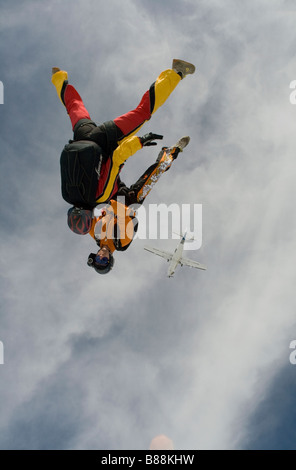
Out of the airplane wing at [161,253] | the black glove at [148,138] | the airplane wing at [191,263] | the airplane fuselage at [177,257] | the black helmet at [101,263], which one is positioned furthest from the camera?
the airplane wing at [161,253]

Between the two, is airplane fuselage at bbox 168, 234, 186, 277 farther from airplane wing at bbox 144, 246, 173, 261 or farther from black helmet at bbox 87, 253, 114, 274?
black helmet at bbox 87, 253, 114, 274

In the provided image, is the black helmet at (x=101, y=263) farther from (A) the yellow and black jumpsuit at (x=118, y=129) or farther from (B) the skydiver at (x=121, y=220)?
(A) the yellow and black jumpsuit at (x=118, y=129)

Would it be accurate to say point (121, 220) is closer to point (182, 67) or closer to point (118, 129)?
point (118, 129)

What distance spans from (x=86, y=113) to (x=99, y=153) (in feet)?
4.67

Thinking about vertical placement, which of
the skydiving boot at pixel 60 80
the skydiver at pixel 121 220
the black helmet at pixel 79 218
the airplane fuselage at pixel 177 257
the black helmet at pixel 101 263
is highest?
the airplane fuselage at pixel 177 257

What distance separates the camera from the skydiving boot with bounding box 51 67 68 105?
766 cm

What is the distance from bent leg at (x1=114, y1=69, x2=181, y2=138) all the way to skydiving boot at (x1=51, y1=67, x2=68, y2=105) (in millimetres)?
1918

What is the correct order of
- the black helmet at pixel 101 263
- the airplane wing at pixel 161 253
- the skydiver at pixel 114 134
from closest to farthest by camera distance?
1. the skydiver at pixel 114 134
2. the black helmet at pixel 101 263
3. the airplane wing at pixel 161 253

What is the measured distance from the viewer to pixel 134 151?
6961mm

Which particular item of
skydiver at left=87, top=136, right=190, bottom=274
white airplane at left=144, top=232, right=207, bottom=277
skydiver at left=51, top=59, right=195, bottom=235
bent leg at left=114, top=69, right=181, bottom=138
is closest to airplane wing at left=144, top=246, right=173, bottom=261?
white airplane at left=144, top=232, right=207, bottom=277

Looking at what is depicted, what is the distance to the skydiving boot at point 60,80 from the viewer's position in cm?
766

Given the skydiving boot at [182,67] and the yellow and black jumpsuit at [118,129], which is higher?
the skydiving boot at [182,67]

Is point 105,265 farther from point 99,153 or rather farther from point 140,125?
point 140,125

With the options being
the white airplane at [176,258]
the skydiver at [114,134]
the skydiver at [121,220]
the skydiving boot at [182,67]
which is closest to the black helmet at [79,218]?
the skydiver at [114,134]
